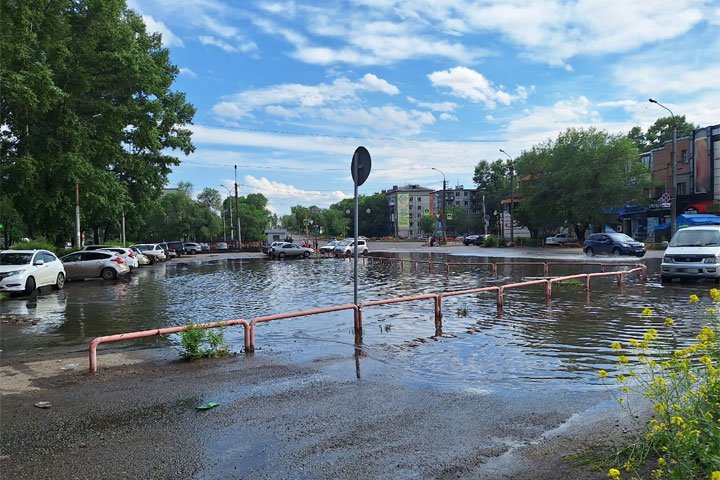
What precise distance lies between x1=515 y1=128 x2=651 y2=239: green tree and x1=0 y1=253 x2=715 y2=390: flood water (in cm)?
3566

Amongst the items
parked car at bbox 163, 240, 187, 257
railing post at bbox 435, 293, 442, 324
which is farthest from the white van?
parked car at bbox 163, 240, 187, 257

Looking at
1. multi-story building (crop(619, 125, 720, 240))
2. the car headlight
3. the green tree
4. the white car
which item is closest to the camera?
the car headlight

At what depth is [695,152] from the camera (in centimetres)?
4906

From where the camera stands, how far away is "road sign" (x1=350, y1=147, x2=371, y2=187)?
9584 mm

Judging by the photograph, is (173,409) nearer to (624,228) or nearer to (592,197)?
(592,197)

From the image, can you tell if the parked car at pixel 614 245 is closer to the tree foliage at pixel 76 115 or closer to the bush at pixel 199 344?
the tree foliage at pixel 76 115

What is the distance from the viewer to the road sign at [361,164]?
31.4 feet

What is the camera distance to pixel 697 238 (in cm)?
1825

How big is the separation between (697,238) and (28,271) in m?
22.6

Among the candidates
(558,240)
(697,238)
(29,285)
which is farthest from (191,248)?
(697,238)

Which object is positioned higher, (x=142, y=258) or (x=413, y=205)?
(x=413, y=205)

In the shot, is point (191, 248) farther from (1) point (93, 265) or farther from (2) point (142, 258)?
(1) point (93, 265)

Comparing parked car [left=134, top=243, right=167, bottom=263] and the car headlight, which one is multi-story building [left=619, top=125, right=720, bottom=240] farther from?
the car headlight

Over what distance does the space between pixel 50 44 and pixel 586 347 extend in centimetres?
2486
